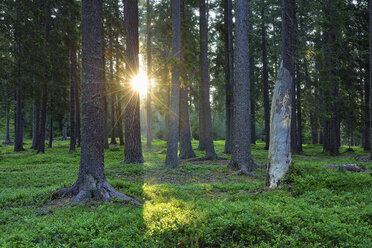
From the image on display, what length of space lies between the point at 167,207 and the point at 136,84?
342 inches

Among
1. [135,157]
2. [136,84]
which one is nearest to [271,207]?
[135,157]

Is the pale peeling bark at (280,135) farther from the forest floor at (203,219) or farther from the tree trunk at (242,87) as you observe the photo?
the tree trunk at (242,87)

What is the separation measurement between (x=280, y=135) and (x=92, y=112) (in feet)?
17.8


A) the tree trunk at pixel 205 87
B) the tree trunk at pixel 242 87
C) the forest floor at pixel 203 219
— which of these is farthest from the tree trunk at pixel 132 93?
the forest floor at pixel 203 219

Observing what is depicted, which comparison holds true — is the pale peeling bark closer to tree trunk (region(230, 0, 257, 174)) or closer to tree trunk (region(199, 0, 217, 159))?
tree trunk (region(230, 0, 257, 174))

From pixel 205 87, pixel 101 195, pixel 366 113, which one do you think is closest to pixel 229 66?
pixel 205 87

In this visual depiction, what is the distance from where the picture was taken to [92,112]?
20.2 feet

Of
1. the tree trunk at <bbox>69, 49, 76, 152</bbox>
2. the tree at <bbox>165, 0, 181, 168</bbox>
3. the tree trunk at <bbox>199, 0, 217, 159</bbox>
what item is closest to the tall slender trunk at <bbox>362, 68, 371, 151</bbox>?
the tree trunk at <bbox>199, 0, 217, 159</bbox>

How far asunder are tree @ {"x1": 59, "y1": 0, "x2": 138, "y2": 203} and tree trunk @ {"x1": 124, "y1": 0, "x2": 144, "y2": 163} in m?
5.94

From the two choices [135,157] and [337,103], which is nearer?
[135,157]

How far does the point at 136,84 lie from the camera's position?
12.6 metres

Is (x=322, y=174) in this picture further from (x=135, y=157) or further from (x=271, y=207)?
(x=135, y=157)

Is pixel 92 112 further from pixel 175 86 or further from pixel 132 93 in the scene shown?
pixel 132 93

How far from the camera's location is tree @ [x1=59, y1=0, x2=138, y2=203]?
20.1 feet
